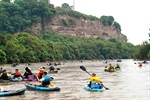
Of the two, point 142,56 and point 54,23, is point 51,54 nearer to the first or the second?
point 142,56

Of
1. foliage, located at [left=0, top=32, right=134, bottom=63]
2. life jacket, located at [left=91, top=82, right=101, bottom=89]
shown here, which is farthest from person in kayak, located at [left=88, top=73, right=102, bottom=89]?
foliage, located at [left=0, top=32, right=134, bottom=63]

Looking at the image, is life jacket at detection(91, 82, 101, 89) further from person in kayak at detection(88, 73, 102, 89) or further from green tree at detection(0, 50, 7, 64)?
green tree at detection(0, 50, 7, 64)

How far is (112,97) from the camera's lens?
22.3 m

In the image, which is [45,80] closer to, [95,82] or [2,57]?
[95,82]

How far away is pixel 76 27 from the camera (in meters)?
172

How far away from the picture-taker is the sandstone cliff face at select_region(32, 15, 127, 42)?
159 metres

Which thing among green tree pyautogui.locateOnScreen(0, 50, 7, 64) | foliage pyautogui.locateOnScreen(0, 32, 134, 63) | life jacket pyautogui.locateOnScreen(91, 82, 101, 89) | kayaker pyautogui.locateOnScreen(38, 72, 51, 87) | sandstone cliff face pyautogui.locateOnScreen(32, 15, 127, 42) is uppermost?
sandstone cliff face pyautogui.locateOnScreen(32, 15, 127, 42)

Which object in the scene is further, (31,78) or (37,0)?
(37,0)

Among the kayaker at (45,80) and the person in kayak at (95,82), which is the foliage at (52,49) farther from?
the person in kayak at (95,82)

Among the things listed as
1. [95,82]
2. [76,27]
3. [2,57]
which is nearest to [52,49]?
[2,57]

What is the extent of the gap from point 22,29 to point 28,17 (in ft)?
24.7

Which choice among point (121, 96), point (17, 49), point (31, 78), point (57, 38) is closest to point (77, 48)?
point (57, 38)

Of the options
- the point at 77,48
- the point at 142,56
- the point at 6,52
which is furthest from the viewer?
the point at 77,48

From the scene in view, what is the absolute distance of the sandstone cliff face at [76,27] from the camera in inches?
6262
